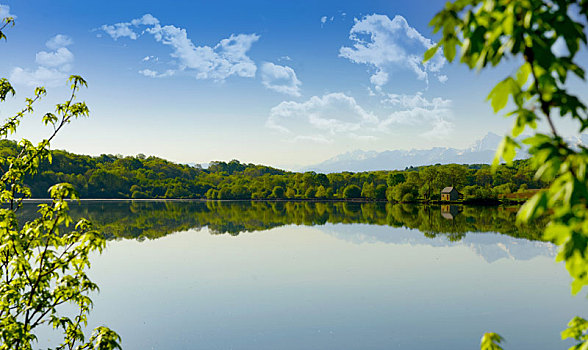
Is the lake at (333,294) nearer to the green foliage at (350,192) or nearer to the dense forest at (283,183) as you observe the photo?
the dense forest at (283,183)

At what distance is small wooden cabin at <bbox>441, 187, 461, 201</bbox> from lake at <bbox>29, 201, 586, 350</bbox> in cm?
5742

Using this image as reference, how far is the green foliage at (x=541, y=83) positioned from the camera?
1760 mm

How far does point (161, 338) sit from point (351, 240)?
20476mm

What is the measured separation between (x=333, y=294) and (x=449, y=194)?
7559cm

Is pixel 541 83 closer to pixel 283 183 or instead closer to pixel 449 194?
pixel 449 194

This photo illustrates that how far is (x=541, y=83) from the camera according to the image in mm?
1926

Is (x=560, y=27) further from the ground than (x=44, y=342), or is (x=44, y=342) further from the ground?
(x=560, y=27)

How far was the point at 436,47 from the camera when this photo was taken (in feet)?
7.24

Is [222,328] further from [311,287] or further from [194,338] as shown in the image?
[311,287]

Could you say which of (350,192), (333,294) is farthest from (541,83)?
(350,192)

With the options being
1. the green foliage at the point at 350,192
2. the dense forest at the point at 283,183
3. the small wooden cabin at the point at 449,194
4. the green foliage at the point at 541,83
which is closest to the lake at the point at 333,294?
the green foliage at the point at 541,83

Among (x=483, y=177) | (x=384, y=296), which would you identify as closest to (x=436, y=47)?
(x=384, y=296)

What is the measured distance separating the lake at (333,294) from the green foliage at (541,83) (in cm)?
991

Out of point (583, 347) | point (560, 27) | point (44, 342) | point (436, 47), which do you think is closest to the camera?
point (560, 27)
